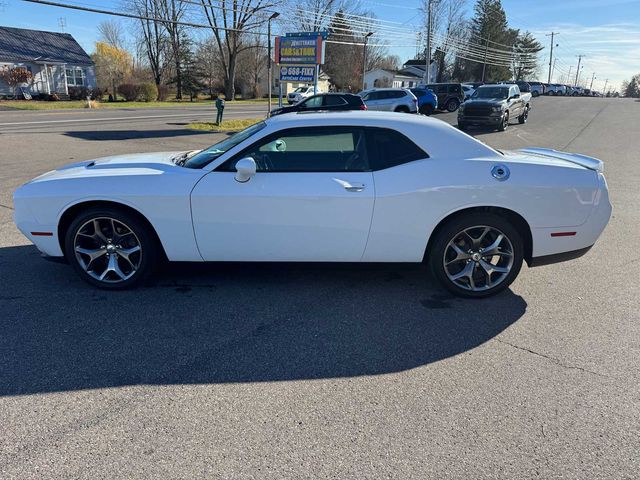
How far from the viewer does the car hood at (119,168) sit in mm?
4082

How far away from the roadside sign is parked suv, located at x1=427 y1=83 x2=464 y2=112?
14.7 meters

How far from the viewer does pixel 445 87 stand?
32.6 metres

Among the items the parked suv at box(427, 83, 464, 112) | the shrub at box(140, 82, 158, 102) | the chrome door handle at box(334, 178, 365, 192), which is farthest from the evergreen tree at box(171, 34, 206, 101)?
the chrome door handle at box(334, 178, 365, 192)

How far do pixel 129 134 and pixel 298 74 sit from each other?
762 centimetres

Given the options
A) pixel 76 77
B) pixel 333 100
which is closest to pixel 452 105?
pixel 333 100

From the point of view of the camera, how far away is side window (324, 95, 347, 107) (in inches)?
712

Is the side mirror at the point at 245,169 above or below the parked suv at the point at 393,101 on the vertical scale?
below

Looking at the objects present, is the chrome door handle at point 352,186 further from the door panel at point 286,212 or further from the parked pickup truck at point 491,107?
the parked pickup truck at point 491,107

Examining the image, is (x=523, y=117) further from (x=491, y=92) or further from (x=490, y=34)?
(x=490, y=34)

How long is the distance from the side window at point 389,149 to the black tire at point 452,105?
30.9 metres

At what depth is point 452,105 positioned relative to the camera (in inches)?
1284

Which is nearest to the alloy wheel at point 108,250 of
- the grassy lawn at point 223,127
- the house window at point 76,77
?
the grassy lawn at point 223,127

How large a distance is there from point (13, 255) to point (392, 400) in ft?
14.5

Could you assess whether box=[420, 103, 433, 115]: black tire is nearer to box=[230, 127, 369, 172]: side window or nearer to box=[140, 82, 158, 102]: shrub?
box=[230, 127, 369, 172]: side window
